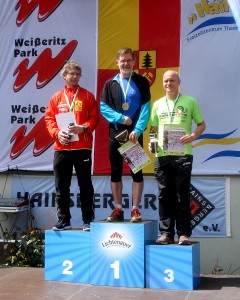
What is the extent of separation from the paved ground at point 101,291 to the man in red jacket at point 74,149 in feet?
1.84

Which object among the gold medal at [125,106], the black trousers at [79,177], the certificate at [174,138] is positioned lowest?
the black trousers at [79,177]

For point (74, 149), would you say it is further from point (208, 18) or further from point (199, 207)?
point (208, 18)

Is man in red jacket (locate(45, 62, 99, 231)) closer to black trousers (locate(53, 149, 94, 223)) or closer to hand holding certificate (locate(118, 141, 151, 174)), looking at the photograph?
black trousers (locate(53, 149, 94, 223))

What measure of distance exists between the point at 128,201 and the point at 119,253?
175 cm

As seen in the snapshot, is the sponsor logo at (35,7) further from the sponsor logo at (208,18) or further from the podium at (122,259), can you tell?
the podium at (122,259)

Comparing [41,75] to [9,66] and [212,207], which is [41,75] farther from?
[212,207]

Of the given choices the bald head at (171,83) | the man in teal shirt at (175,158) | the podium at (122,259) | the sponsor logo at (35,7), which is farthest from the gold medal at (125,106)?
the sponsor logo at (35,7)

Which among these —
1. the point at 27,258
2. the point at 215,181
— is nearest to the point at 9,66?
the point at 27,258

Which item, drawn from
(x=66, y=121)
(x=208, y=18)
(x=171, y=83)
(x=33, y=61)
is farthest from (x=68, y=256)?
(x=208, y=18)

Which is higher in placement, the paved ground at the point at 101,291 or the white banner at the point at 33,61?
Answer: the white banner at the point at 33,61

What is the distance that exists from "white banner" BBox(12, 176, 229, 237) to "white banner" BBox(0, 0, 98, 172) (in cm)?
28

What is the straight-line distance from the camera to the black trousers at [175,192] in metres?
4.64

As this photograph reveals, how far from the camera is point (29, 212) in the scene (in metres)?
6.73

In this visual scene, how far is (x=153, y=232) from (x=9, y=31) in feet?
A: 11.3
